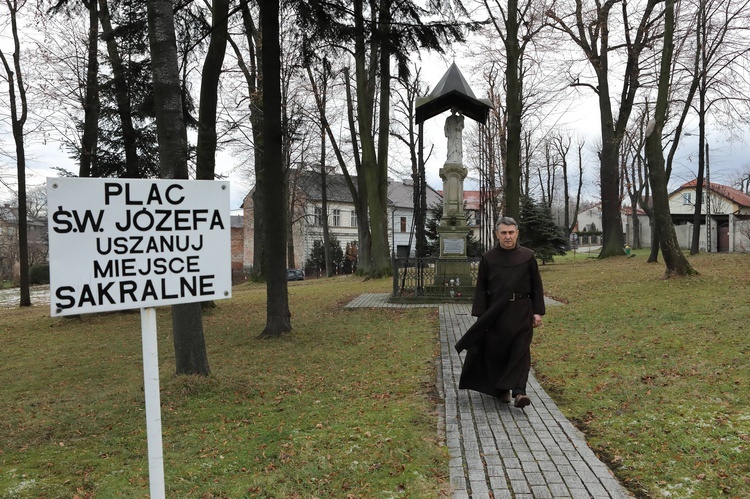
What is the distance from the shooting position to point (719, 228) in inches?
1270

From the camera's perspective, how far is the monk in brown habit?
16.7 ft

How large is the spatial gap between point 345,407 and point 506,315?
1.85m

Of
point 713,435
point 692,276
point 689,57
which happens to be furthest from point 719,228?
point 713,435

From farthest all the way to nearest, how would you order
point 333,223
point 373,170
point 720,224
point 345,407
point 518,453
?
point 333,223 < point 720,224 < point 373,170 < point 345,407 < point 518,453

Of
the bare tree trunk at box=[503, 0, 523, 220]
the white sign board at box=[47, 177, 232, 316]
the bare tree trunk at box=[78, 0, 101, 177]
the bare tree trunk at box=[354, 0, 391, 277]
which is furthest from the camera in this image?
the bare tree trunk at box=[354, 0, 391, 277]

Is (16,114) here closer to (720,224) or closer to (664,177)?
(664,177)

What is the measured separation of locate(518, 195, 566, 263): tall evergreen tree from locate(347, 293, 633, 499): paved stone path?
20.8m

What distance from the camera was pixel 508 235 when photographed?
518 centimetres

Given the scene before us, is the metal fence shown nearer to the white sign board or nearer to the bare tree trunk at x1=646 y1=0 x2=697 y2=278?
the bare tree trunk at x1=646 y1=0 x2=697 y2=278

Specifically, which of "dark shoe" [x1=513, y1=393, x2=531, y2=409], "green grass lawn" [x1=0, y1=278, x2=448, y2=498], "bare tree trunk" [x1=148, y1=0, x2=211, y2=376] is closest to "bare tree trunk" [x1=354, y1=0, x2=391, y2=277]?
"green grass lawn" [x1=0, y1=278, x2=448, y2=498]

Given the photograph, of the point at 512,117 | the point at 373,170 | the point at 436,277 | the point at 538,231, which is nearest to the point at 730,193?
the point at 538,231

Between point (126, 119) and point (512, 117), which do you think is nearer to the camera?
point (126, 119)

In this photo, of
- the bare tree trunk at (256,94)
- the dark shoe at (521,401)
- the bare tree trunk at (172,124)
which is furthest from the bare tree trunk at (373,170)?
the dark shoe at (521,401)

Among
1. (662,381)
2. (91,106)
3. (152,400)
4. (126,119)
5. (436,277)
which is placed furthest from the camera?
(436,277)
